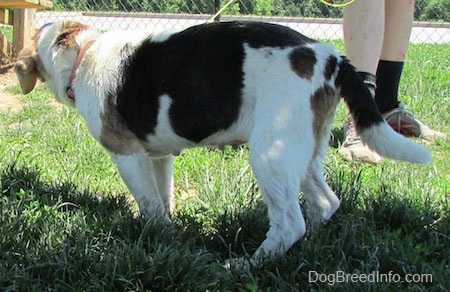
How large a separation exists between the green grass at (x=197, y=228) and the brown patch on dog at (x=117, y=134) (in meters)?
0.33

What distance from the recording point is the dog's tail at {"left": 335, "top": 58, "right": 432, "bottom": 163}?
8.30ft

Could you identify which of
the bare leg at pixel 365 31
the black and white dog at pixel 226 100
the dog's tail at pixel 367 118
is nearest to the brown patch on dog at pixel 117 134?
the black and white dog at pixel 226 100

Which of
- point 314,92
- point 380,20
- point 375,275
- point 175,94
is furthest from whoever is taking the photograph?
point 380,20

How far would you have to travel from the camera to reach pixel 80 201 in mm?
3029

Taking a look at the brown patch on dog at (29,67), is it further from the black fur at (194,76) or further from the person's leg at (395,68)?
the person's leg at (395,68)

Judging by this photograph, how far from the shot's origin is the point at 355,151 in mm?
3824

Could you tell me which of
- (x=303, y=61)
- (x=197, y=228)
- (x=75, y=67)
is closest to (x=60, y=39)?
Answer: (x=75, y=67)

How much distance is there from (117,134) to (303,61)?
0.99 metres

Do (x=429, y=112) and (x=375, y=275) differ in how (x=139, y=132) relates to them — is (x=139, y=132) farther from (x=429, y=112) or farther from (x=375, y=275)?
(x=429, y=112)

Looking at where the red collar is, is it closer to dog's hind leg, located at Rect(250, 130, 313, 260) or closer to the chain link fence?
dog's hind leg, located at Rect(250, 130, 313, 260)

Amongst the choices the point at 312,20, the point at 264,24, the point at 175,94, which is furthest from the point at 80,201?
the point at 312,20

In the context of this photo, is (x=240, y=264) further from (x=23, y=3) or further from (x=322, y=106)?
(x=23, y=3)

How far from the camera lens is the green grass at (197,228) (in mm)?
2195

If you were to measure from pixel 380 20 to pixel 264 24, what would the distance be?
4.51 feet
